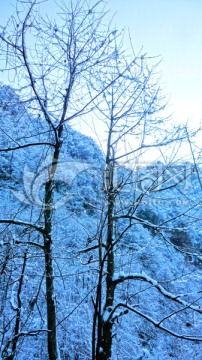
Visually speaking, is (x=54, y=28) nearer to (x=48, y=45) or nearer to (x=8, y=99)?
(x=48, y=45)

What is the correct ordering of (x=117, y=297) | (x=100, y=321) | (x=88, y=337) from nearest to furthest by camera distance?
1. (x=100, y=321)
2. (x=88, y=337)
3. (x=117, y=297)

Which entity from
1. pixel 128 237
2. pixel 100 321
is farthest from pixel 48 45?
pixel 128 237

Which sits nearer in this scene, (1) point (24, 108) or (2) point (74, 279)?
(1) point (24, 108)

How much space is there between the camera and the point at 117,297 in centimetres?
1029

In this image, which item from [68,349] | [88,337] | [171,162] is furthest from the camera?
[88,337]

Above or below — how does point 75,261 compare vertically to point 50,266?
above

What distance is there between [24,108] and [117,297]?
9.06m

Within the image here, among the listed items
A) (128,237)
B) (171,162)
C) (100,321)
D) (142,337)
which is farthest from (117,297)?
(100,321)

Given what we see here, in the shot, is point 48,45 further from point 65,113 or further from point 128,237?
point 128,237

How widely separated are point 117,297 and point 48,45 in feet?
31.6

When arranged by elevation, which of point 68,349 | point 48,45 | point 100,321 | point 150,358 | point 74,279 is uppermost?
point 48,45

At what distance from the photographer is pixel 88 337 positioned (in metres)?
8.18

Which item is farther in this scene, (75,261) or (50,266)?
(75,261)

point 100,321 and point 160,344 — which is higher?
point 100,321
